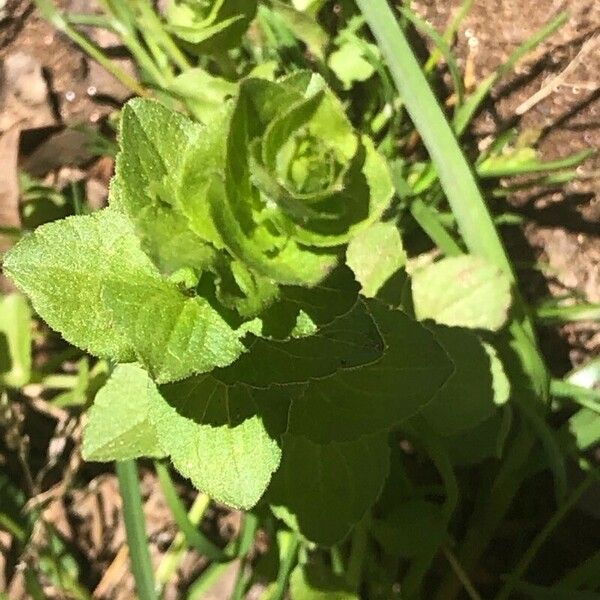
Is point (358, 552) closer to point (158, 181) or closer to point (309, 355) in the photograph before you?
point (309, 355)

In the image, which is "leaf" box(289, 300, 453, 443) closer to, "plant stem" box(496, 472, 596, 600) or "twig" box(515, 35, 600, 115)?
"plant stem" box(496, 472, 596, 600)

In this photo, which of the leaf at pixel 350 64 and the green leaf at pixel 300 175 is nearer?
the green leaf at pixel 300 175

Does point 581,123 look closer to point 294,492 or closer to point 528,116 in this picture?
point 528,116

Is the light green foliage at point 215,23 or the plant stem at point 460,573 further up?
the light green foliage at point 215,23

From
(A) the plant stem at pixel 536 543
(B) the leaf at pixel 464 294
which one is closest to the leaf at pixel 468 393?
(B) the leaf at pixel 464 294

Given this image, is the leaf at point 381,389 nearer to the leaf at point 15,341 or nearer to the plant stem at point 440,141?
the plant stem at point 440,141

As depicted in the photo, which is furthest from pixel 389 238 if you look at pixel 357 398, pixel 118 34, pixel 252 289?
pixel 118 34

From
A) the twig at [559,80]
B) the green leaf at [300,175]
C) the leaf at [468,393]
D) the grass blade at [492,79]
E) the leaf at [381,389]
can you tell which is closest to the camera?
the green leaf at [300,175]

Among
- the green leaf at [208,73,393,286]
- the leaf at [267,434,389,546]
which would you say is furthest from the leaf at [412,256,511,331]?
the green leaf at [208,73,393,286]

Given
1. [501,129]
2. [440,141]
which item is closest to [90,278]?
[440,141]
